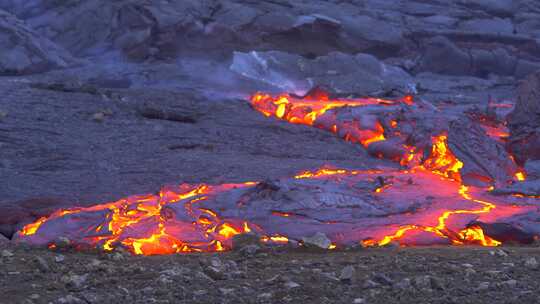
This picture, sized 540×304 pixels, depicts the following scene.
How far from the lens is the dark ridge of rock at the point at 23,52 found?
13633mm

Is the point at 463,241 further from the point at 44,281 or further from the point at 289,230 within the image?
the point at 44,281

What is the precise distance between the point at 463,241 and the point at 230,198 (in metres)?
2.01

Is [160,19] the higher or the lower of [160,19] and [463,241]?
the lower

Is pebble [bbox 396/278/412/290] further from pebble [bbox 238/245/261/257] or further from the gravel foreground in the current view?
pebble [bbox 238/245/261/257]

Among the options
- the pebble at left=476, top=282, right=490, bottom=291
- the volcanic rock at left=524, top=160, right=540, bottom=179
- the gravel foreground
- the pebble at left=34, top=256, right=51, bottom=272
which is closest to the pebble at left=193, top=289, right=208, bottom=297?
the gravel foreground

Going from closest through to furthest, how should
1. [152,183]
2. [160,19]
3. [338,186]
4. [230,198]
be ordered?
[230,198], [338,186], [152,183], [160,19]

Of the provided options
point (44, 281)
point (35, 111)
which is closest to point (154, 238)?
point (44, 281)

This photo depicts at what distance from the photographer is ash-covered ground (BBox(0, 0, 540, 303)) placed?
13.5 ft

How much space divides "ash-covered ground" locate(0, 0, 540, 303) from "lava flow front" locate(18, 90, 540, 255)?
0.46 m

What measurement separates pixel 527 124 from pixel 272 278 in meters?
6.95

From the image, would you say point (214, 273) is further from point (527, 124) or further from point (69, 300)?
point (527, 124)

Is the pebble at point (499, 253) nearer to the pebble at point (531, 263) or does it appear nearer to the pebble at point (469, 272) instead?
the pebble at point (531, 263)

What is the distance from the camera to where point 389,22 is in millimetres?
19641

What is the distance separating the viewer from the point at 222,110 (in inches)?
449
